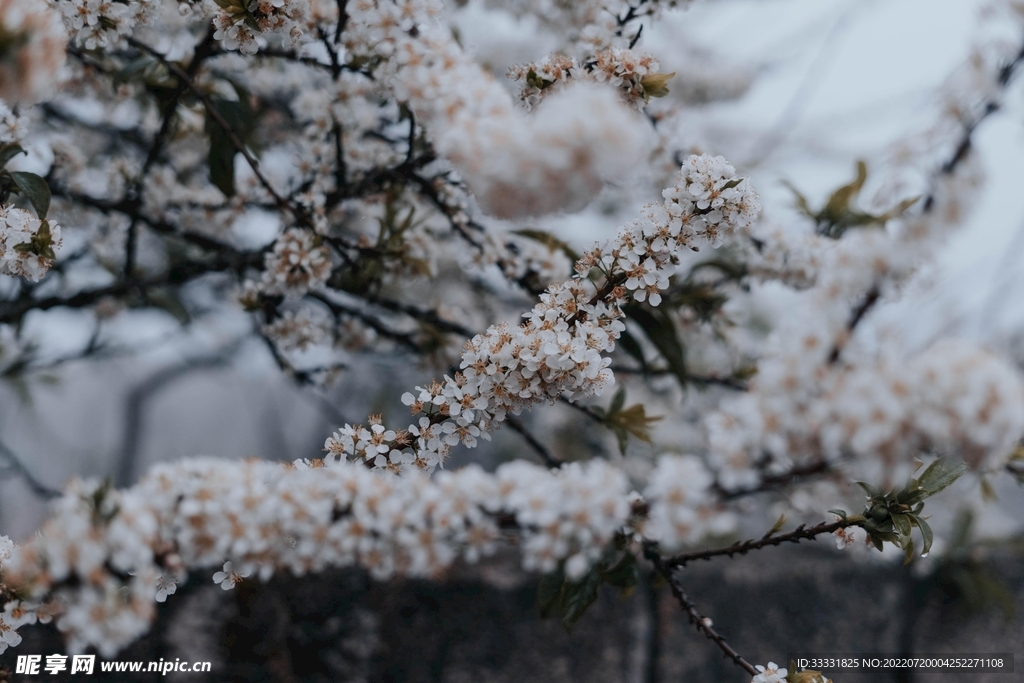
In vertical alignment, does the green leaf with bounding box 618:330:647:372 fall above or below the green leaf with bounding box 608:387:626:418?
above

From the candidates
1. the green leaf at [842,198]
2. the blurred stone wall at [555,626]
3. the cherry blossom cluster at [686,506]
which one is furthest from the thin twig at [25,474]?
the green leaf at [842,198]

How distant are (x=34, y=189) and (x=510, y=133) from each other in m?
0.52

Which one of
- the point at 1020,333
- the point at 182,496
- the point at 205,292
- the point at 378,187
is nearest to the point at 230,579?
the point at 182,496

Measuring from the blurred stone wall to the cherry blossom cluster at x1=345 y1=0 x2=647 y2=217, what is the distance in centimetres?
74

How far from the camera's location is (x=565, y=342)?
57 cm

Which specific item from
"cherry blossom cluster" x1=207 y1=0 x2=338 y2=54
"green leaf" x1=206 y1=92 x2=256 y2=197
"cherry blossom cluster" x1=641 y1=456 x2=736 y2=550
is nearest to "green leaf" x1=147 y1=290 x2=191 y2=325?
"green leaf" x1=206 y1=92 x2=256 y2=197

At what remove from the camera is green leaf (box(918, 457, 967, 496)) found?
0.61 meters

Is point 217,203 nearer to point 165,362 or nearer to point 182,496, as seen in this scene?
point 182,496

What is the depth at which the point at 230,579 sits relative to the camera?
0.51 meters

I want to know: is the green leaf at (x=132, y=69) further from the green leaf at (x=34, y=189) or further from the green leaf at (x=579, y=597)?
the green leaf at (x=579, y=597)

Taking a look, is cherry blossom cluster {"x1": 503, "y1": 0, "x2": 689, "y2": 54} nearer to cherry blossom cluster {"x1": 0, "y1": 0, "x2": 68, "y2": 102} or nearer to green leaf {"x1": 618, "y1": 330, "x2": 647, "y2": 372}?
green leaf {"x1": 618, "y1": 330, "x2": 647, "y2": 372}

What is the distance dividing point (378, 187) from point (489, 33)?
58.2 inches

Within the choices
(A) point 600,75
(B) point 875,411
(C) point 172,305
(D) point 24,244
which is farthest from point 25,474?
(B) point 875,411

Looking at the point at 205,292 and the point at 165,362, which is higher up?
the point at 165,362
